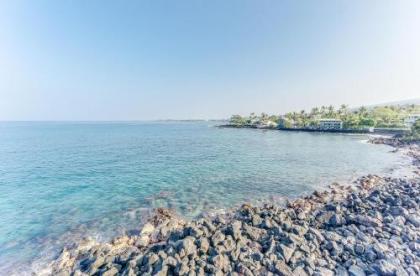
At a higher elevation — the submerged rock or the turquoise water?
the submerged rock

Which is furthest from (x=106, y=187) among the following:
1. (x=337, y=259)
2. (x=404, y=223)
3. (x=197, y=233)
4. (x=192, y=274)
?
(x=404, y=223)

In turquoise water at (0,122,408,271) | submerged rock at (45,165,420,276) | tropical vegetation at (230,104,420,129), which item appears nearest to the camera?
submerged rock at (45,165,420,276)

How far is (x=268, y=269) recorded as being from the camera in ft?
21.6

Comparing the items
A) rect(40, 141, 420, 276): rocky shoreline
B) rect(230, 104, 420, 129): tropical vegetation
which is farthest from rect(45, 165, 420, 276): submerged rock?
rect(230, 104, 420, 129): tropical vegetation

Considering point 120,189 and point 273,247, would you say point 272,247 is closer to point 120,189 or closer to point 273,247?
point 273,247

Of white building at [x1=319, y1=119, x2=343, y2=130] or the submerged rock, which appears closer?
the submerged rock

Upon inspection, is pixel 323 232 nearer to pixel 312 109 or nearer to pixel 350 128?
pixel 350 128

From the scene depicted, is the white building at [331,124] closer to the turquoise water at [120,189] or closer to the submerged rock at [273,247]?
the turquoise water at [120,189]

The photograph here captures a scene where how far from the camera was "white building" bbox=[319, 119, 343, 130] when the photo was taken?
3118 inches

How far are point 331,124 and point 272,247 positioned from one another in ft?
283

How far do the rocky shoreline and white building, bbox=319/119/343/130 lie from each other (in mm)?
77506

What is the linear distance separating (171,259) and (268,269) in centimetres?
308

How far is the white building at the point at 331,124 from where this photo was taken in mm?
79188

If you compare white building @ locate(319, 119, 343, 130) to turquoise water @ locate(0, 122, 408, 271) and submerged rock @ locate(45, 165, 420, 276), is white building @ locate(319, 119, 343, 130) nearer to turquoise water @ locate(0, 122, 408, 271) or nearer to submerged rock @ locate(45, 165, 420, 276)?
turquoise water @ locate(0, 122, 408, 271)
